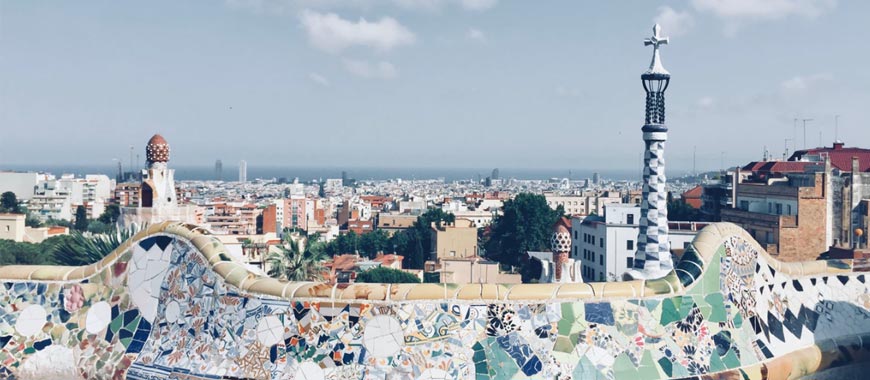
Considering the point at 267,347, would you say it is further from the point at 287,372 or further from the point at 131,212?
the point at 131,212

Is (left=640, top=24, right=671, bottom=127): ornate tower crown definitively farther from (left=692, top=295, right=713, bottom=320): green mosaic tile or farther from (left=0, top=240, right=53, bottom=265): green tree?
(left=0, top=240, right=53, bottom=265): green tree

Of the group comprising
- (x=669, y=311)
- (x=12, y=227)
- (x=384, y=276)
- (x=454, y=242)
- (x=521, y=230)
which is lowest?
(x=454, y=242)

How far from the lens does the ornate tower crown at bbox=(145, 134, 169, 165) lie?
778 inches

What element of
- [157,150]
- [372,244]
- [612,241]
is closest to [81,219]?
[372,244]

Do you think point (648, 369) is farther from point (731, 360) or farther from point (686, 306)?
point (731, 360)

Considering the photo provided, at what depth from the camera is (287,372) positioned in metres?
9.87

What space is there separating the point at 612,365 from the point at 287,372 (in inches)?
127

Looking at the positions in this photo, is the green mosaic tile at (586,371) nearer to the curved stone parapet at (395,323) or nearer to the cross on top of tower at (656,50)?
the curved stone parapet at (395,323)

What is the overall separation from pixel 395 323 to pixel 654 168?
8048 millimetres

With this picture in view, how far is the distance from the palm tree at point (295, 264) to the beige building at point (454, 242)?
3153cm

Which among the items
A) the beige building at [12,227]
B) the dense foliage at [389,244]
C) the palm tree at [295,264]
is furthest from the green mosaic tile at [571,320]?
the dense foliage at [389,244]

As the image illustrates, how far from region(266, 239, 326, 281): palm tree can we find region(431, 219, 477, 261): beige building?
3153 centimetres

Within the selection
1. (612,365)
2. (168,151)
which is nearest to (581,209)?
(168,151)

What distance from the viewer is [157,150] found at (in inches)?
785
